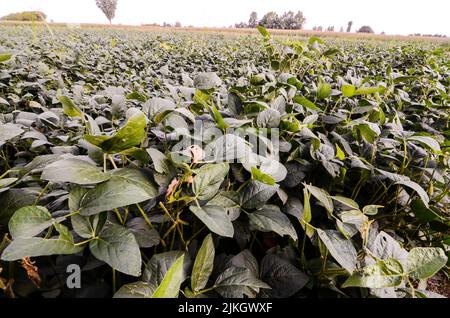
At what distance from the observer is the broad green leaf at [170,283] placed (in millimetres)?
372

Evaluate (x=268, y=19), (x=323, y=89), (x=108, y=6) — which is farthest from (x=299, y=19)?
(x=323, y=89)

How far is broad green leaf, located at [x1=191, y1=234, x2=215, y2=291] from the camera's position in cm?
58

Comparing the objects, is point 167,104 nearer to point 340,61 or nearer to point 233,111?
point 233,111

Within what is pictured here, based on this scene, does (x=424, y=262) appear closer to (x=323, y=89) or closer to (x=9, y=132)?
(x=323, y=89)

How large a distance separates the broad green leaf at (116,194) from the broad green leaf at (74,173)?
0.9 inches

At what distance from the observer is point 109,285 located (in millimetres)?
615

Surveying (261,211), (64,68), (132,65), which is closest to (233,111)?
(261,211)

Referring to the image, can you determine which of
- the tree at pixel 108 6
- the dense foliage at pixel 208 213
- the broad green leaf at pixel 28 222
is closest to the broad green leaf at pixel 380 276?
the dense foliage at pixel 208 213

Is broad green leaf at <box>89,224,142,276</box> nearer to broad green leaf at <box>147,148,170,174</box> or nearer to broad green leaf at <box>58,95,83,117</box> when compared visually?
broad green leaf at <box>147,148,170,174</box>

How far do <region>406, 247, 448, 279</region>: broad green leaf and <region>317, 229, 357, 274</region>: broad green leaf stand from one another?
0.11m

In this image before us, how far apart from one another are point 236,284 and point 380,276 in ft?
0.95

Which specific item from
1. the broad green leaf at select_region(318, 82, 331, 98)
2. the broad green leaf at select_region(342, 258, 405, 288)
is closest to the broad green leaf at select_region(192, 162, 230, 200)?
the broad green leaf at select_region(342, 258, 405, 288)

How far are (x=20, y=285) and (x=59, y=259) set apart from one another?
8 centimetres

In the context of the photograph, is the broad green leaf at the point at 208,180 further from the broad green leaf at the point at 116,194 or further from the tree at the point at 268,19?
the tree at the point at 268,19
